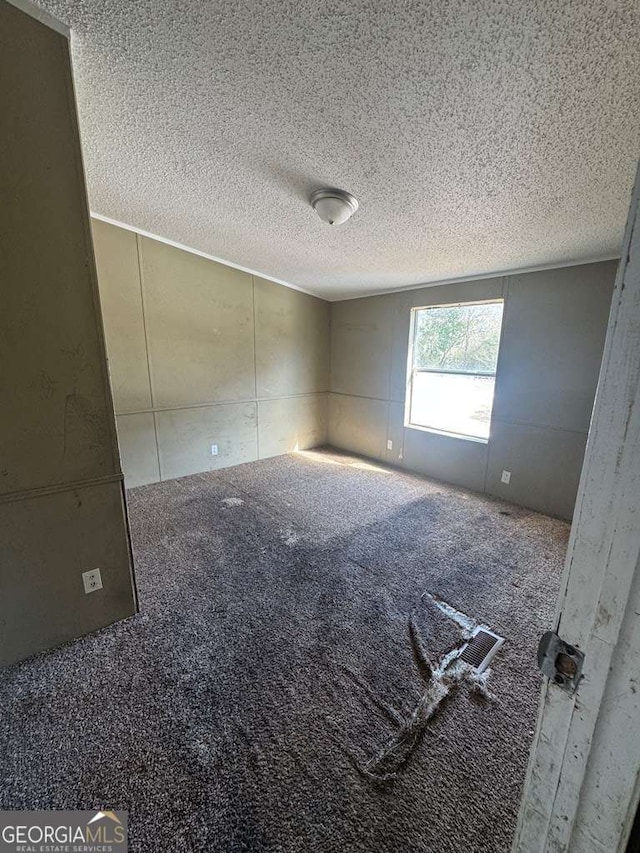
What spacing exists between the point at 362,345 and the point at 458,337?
1374mm

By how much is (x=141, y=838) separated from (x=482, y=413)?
3.75 m

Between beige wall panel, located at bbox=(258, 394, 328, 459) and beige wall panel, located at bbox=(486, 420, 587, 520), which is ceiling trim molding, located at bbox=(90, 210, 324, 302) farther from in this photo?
beige wall panel, located at bbox=(486, 420, 587, 520)

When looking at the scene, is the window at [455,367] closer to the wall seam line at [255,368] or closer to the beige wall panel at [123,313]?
the wall seam line at [255,368]

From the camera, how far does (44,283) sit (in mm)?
1453

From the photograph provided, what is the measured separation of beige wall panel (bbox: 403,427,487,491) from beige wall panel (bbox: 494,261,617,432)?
547mm

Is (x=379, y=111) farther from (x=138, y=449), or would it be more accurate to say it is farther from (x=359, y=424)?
(x=359, y=424)

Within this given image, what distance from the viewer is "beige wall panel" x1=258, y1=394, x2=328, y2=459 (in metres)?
4.71

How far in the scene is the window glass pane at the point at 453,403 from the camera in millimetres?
3578

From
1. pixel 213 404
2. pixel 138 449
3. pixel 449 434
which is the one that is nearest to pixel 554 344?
pixel 449 434

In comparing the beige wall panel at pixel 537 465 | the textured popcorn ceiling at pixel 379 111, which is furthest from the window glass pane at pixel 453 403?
the textured popcorn ceiling at pixel 379 111

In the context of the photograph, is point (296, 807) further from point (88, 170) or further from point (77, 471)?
point (88, 170)

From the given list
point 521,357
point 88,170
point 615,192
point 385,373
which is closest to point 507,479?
point 521,357

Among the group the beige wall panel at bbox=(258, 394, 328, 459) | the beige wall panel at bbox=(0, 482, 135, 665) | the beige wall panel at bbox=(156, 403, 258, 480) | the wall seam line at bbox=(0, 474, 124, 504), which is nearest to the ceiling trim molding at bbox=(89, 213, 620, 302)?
the beige wall panel at bbox=(258, 394, 328, 459)

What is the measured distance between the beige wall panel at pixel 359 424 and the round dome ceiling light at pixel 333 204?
2.70m
